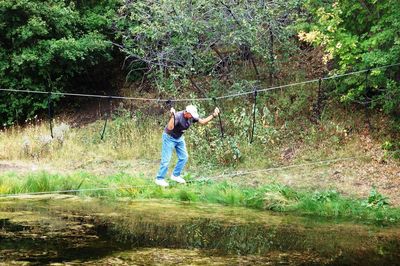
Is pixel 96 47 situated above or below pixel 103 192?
above

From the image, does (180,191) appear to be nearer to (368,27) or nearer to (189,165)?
(189,165)

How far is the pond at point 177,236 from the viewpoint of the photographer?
7512mm

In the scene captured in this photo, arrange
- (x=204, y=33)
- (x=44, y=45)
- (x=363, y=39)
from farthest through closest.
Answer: (x=44, y=45) → (x=204, y=33) → (x=363, y=39)

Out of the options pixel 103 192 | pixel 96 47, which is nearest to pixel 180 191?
pixel 103 192

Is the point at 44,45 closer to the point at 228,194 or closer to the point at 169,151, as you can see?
the point at 169,151

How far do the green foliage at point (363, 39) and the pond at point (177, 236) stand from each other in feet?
13.8

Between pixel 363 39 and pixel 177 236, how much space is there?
7.03 meters

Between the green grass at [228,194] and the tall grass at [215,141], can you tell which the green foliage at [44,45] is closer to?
the tall grass at [215,141]

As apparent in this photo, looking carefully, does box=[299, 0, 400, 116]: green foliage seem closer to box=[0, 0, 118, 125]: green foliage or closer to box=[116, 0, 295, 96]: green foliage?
box=[116, 0, 295, 96]: green foliage

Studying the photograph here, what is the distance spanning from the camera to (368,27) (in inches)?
529

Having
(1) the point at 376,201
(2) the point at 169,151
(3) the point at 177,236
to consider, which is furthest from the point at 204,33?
(3) the point at 177,236

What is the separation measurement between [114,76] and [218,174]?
9.63 meters

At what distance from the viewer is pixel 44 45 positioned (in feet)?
60.2

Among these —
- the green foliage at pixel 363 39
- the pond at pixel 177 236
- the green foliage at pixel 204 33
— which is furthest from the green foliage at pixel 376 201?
the green foliage at pixel 204 33
